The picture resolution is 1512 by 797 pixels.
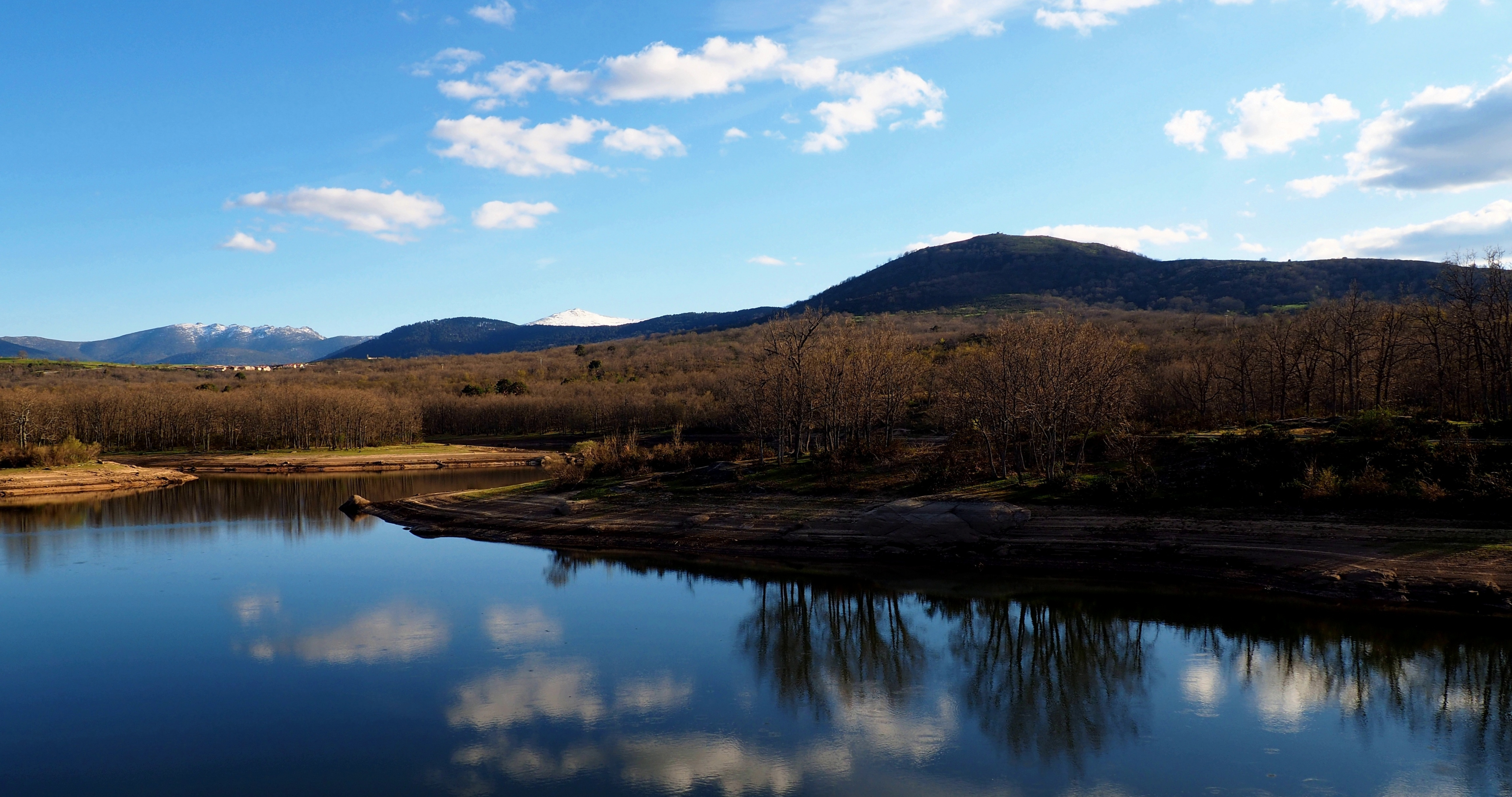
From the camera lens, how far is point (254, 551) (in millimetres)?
36625

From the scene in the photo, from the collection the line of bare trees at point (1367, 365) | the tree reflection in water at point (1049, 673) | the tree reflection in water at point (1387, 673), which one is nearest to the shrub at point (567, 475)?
the tree reflection in water at point (1049, 673)

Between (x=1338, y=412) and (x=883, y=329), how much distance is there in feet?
84.1

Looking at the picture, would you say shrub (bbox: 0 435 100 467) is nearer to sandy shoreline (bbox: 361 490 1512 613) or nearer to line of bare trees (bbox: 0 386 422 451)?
line of bare trees (bbox: 0 386 422 451)

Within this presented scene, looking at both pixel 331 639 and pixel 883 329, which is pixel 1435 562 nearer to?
pixel 331 639

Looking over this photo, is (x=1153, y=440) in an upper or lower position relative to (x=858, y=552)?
upper

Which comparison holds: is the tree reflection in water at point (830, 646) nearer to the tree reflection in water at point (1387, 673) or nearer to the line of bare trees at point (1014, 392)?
the tree reflection in water at point (1387, 673)

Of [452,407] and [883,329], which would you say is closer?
[883,329]

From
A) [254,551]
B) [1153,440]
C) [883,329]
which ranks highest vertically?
[883,329]

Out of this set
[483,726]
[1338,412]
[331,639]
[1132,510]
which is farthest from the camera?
[1338,412]

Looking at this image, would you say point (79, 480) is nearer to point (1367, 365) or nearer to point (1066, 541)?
point (1066, 541)

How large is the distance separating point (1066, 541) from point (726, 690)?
51.0 ft

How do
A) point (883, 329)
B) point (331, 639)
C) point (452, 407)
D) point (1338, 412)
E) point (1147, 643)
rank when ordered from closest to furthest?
1. point (1147, 643)
2. point (331, 639)
3. point (1338, 412)
4. point (883, 329)
5. point (452, 407)

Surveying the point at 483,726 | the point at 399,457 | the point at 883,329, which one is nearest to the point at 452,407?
the point at 399,457

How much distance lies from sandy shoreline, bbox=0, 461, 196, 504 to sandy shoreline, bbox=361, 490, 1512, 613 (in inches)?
1359
